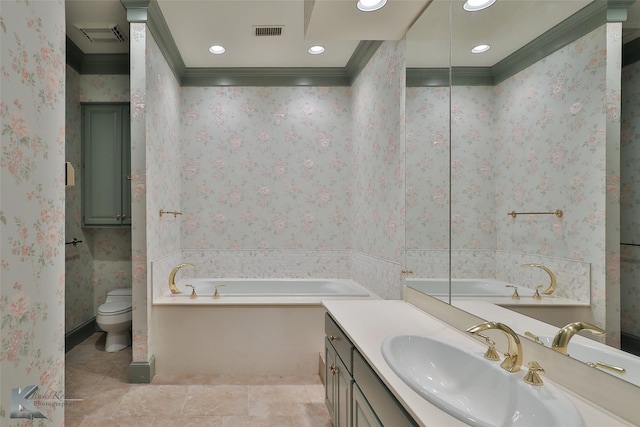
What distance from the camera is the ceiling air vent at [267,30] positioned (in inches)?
120

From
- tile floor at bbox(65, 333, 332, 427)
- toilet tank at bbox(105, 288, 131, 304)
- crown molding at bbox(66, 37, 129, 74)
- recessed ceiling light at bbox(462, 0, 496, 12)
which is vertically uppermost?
crown molding at bbox(66, 37, 129, 74)

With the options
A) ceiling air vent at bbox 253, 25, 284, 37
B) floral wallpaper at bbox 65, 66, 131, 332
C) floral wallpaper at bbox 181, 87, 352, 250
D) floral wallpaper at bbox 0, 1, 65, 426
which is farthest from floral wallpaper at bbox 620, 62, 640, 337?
floral wallpaper at bbox 65, 66, 131, 332

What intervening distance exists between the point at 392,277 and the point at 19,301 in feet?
7.68

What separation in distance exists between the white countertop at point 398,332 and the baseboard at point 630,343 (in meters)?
0.17

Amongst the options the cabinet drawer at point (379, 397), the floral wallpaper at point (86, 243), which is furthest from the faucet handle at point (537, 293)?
the floral wallpaper at point (86, 243)

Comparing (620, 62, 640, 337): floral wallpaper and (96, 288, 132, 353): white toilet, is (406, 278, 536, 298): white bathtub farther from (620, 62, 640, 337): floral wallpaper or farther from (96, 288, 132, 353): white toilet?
(96, 288, 132, 353): white toilet

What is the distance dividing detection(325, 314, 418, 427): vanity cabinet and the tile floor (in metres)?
0.55

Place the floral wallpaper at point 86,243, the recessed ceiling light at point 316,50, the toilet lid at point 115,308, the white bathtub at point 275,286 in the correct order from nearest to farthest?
the toilet lid at point 115,308 < the recessed ceiling light at point 316,50 < the floral wallpaper at point 86,243 < the white bathtub at point 275,286

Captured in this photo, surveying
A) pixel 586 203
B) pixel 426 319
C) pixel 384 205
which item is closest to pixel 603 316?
pixel 586 203

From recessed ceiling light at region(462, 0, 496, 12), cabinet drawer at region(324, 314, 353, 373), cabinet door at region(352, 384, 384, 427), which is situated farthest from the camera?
cabinet drawer at region(324, 314, 353, 373)

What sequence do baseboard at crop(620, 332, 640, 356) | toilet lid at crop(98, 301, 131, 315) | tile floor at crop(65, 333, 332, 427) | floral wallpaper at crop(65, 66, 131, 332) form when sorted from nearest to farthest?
baseboard at crop(620, 332, 640, 356), tile floor at crop(65, 333, 332, 427), toilet lid at crop(98, 301, 131, 315), floral wallpaper at crop(65, 66, 131, 332)

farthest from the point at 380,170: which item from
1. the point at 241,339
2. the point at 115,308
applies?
the point at 115,308

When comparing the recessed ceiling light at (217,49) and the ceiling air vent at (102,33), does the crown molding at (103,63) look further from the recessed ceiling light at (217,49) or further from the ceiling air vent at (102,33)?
the recessed ceiling light at (217,49)

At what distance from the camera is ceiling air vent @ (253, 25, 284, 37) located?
3.05m
